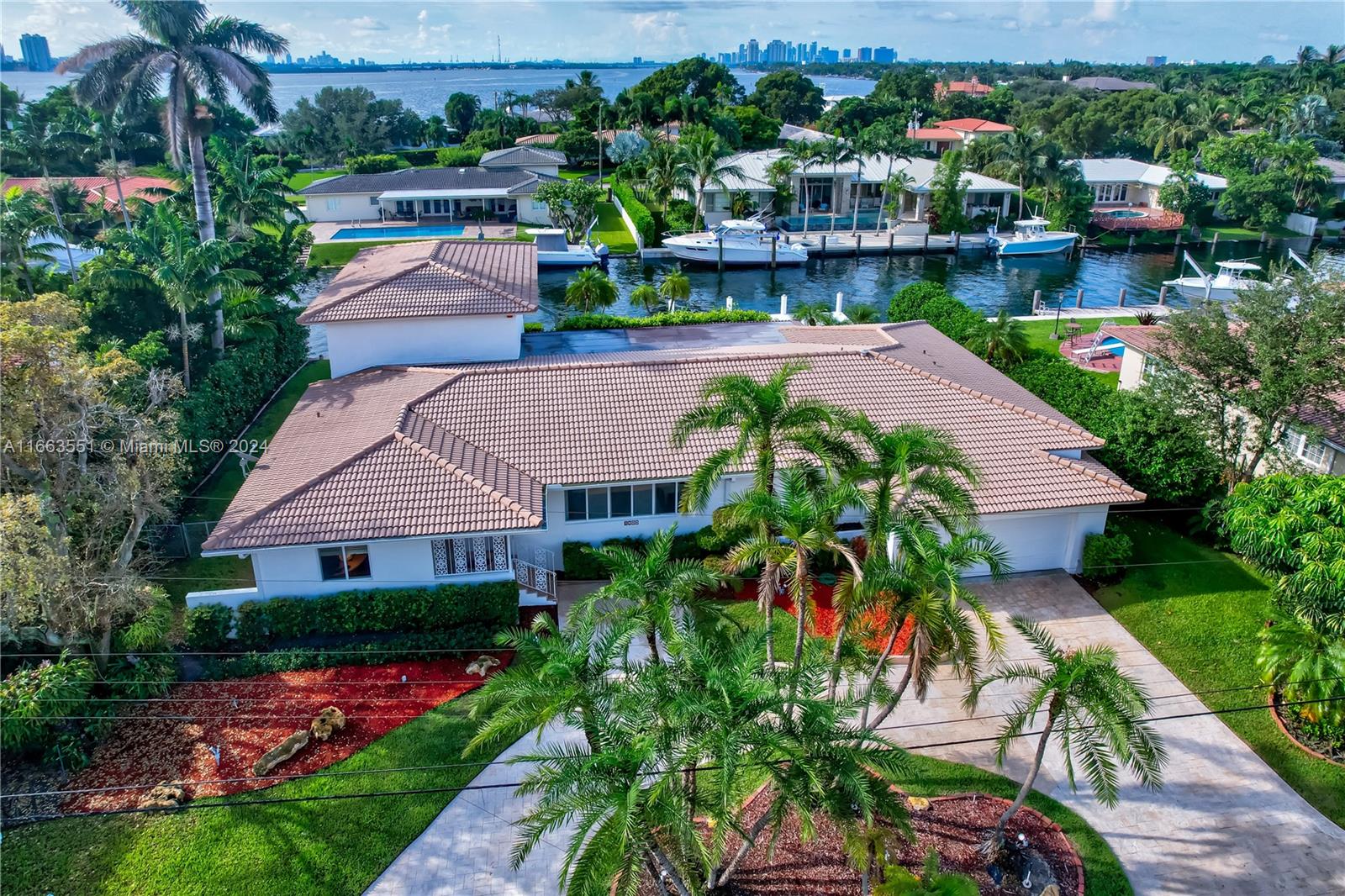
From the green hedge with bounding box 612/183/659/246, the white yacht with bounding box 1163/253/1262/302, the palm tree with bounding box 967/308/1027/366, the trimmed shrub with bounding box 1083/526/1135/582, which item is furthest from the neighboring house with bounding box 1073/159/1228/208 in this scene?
the trimmed shrub with bounding box 1083/526/1135/582

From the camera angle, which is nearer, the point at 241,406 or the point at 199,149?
the point at 241,406

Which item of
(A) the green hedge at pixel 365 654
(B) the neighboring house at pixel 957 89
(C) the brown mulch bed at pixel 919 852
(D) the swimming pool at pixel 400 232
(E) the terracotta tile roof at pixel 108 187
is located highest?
(B) the neighboring house at pixel 957 89

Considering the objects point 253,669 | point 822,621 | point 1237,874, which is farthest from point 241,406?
point 1237,874

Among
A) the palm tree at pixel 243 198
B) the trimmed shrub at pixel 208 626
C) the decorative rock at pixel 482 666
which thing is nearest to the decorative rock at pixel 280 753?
the decorative rock at pixel 482 666

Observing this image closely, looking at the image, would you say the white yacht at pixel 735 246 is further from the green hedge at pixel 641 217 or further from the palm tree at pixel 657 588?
the palm tree at pixel 657 588

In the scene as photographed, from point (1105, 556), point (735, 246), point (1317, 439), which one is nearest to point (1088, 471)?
point (1105, 556)

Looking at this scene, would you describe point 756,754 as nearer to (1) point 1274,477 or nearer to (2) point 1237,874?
(2) point 1237,874

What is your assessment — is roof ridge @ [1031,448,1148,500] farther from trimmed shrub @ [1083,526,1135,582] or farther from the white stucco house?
the white stucco house
